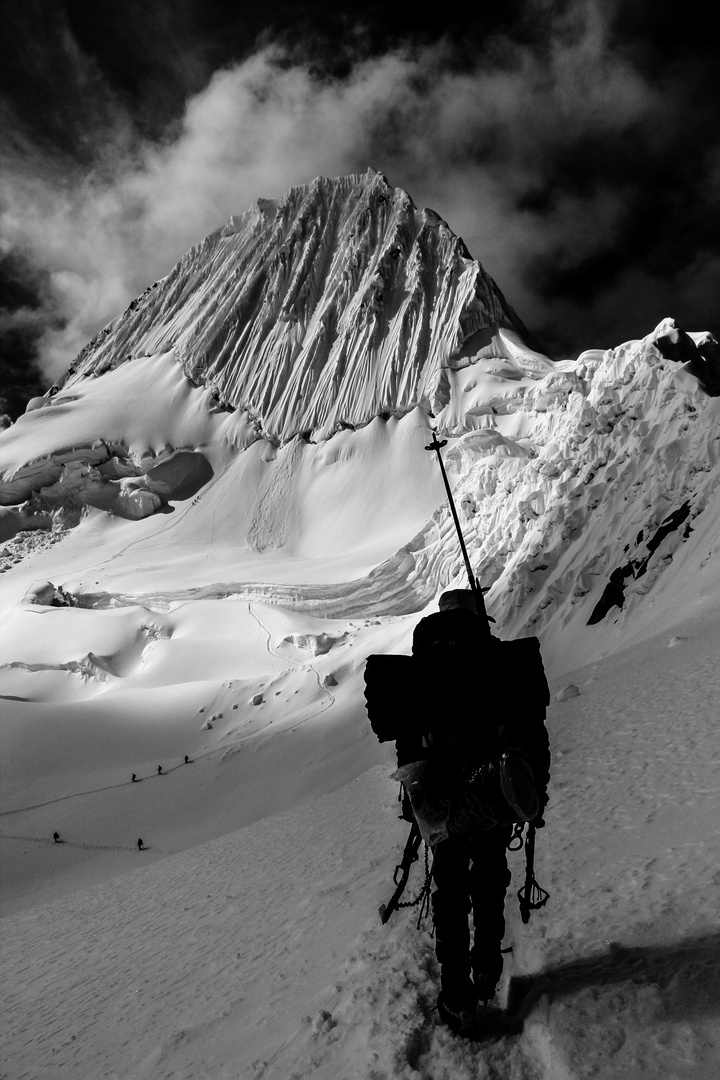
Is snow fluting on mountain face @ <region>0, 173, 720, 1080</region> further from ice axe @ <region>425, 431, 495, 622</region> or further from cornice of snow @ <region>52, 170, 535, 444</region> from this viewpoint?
ice axe @ <region>425, 431, 495, 622</region>

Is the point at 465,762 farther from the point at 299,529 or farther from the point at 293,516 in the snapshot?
the point at 293,516

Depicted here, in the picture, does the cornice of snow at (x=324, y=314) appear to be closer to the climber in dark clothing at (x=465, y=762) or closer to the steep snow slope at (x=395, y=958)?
the steep snow slope at (x=395, y=958)

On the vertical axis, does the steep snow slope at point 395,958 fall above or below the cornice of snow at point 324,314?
below

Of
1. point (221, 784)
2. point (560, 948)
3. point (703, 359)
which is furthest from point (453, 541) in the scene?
point (560, 948)

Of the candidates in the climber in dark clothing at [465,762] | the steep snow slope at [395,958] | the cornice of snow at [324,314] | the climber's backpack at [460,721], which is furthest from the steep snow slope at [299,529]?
the climber's backpack at [460,721]

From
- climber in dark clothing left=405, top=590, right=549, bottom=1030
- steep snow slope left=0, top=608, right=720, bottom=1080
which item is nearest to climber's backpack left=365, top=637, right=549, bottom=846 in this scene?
climber in dark clothing left=405, top=590, right=549, bottom=1030

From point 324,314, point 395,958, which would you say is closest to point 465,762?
point 395,958

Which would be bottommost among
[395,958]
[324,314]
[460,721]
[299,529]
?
[395,958]
